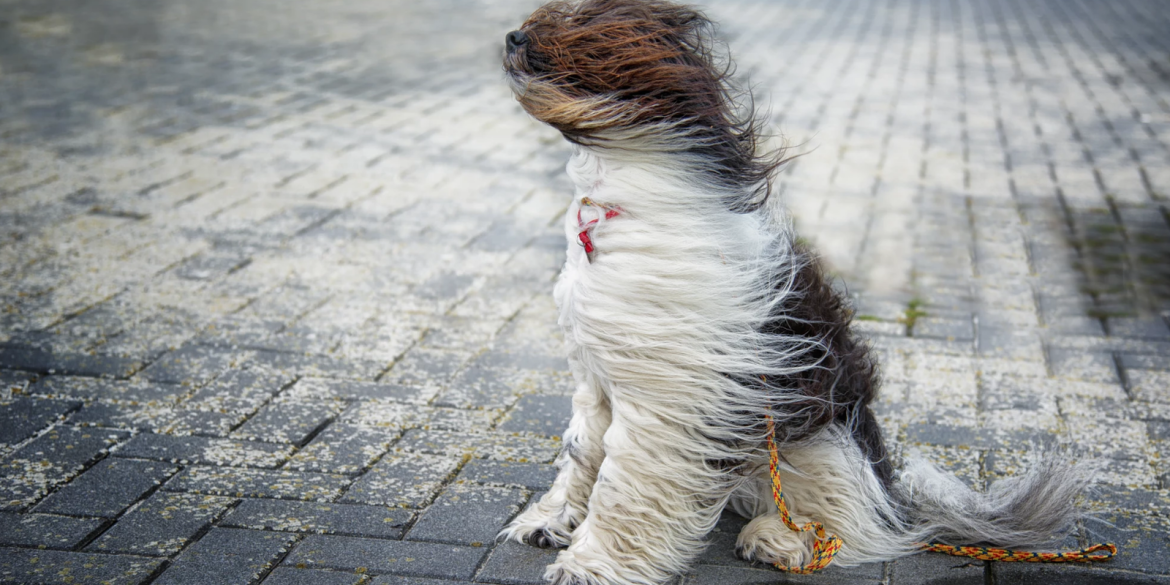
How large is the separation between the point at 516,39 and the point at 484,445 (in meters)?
1.57

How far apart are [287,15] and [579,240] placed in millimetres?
11482

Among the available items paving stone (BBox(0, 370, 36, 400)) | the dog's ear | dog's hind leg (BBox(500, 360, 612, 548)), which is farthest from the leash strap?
paving stone (BBox(0, 370, 36, 400))

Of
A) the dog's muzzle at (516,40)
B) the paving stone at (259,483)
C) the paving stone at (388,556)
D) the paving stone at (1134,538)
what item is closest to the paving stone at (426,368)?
the paving stone at (259,483)

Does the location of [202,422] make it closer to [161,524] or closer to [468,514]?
[161,524]

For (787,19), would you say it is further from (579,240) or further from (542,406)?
(579,240)

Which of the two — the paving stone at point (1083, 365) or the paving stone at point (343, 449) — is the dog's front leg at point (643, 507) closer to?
the paving stone at point (343, 449)

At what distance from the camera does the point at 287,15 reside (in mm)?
12656

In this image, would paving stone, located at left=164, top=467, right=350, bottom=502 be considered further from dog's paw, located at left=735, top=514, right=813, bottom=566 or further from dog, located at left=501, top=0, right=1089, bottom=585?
dog's paw, located at left=735, top=514, right=813, bottom=566

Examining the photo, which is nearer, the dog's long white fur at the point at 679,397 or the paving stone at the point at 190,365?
the dog's long white fur at the point at 679,397

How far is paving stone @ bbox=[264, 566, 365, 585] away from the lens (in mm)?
2504

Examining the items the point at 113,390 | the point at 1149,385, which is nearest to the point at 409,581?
the point at 113,390

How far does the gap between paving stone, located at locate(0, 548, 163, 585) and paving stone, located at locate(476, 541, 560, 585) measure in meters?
0.84

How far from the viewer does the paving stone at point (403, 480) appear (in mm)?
2928

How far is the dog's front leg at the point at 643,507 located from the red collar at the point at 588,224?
0.37m
